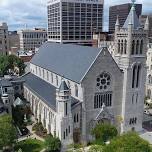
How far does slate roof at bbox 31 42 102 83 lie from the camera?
2437 inches

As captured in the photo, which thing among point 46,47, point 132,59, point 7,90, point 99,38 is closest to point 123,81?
point 132,59

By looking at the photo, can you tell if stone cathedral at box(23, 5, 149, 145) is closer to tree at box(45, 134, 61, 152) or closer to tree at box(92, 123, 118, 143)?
tree at box(45, 134, 61, 152)

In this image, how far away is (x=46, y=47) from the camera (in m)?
94.8

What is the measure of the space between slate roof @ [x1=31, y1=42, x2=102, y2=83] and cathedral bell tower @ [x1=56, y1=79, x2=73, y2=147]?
5331 millimetres

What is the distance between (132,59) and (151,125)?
77.5 ft

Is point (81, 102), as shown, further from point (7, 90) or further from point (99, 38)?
point (99, 38)

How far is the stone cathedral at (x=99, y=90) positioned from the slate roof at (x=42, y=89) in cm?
32

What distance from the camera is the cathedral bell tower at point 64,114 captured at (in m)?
56.4

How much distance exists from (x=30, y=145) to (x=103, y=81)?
23.7 metres

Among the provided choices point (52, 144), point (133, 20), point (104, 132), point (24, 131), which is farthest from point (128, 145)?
point (133, 20)


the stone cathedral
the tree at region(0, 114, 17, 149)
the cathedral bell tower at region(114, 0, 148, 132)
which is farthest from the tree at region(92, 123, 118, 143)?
the tree at region(0, 114, 17, 149)

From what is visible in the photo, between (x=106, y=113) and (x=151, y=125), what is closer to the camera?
(x=106, y=113)

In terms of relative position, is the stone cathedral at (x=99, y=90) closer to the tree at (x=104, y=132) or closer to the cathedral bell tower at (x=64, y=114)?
the cathedral bell tower at (x=64, y=114)

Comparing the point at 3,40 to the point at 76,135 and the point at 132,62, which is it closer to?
the point at 76,135
